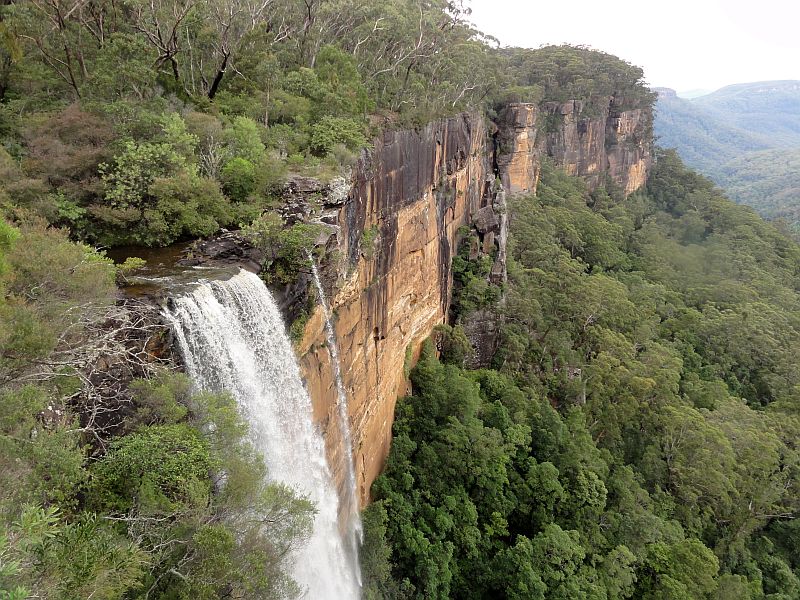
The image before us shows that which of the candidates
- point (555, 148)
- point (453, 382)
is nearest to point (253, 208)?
point (453, 382)

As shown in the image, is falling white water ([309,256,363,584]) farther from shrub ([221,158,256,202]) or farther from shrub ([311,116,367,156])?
shrub ([311,116,367,156])

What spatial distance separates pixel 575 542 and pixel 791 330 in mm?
22812

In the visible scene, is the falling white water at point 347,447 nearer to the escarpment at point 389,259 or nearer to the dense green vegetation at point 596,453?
the escarpment at point 389,259

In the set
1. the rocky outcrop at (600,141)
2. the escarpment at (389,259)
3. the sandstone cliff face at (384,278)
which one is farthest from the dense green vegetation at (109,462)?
the rocky outcrop at (600,141)

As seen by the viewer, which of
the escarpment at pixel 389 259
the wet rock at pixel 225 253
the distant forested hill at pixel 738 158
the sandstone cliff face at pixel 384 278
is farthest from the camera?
→ the distant forested hill at pixel 738 158

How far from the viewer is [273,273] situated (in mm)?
10516

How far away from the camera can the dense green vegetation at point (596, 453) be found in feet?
50.8

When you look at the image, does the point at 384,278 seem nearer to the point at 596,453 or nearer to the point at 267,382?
the point at 267,382

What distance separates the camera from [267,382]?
9453 millimetres

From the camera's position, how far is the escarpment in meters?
12.4

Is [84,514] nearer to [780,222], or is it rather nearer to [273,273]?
[273,273]

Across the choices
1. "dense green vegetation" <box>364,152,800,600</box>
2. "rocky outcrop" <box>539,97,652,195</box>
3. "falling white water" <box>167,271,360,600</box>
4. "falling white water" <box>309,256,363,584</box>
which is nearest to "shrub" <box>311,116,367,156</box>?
"falling white water" <box>309,256,363,584</box>

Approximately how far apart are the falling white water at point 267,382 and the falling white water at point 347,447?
3.96 feet

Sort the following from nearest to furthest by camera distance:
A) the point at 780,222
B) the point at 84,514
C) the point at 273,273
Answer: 1. the point at 84,514
2. the point at 273,273
3. the point at 780,222
